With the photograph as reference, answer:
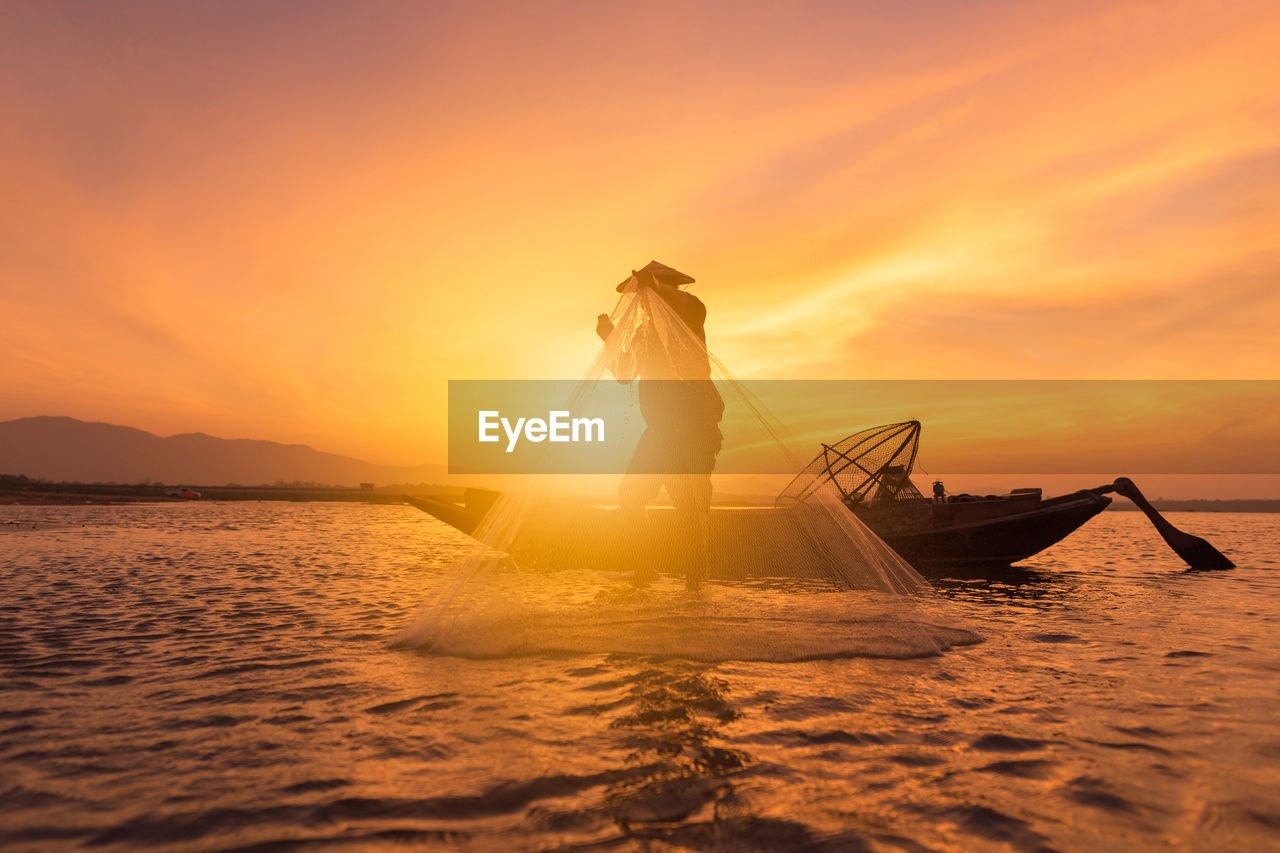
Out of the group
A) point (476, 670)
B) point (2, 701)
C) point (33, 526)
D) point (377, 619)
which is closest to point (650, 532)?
point (377, 619)

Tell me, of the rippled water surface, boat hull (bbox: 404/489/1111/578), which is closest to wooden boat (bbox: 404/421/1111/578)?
boat hull (bbox: 404/489/1111/578)

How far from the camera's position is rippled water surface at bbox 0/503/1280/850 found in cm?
300

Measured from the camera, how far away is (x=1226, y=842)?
2.94 metres

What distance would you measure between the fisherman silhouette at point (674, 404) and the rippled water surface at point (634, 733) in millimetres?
1810

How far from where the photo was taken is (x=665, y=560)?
11.5 m

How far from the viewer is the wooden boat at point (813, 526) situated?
37.5ft

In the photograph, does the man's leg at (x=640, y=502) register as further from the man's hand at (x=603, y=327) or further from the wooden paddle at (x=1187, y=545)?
the wooden paddle at (x=1187, y=545)

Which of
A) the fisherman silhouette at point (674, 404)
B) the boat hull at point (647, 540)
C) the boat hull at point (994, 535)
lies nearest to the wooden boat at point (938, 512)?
the boat hull at point (994, 535)

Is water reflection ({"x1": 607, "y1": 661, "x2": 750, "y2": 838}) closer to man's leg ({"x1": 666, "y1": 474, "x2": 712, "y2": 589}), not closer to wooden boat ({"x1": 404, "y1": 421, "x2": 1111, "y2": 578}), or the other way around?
wooden boat ({"x1": 404, "y1": 421, "x2": 1111, "y2": 578})

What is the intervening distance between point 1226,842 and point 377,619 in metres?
8.64

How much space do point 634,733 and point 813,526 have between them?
303 inches

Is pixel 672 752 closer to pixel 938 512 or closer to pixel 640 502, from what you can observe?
pixel 640 502

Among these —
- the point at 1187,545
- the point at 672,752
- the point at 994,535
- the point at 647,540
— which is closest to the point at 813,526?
the point at 647,540

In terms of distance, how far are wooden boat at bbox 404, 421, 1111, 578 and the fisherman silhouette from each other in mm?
847
